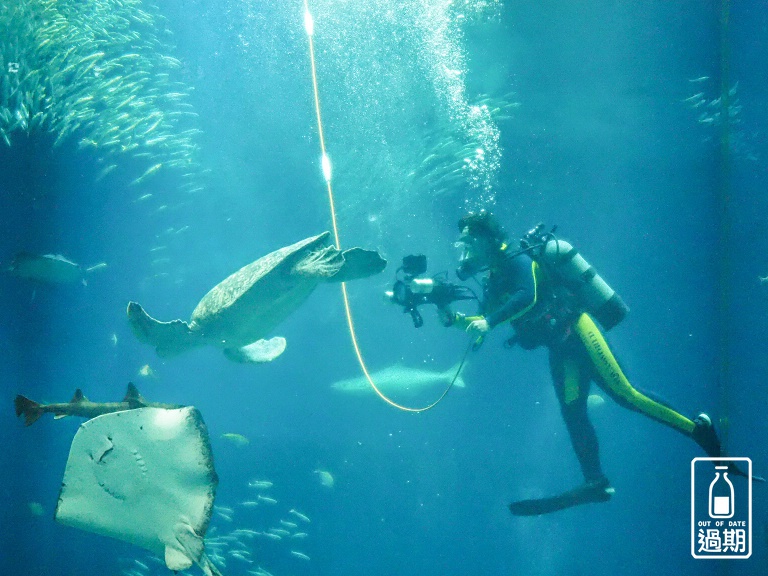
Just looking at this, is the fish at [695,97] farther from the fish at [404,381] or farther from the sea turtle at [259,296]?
the sea turtle at [259,296]

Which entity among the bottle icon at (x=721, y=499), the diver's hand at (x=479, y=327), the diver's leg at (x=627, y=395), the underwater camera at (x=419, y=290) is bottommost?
the bottle icon at (x=721, y=499)

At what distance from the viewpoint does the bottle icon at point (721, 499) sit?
22.1 feet

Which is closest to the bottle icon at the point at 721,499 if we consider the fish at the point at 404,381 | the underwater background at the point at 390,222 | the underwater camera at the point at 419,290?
the underwater background at the point at 390,222

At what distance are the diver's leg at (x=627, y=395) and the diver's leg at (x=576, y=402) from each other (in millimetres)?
198

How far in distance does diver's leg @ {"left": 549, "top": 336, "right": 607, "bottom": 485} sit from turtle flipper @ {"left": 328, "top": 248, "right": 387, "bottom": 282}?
2322 millimetres

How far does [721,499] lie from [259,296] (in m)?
7.74

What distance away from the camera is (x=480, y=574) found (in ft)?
53.6

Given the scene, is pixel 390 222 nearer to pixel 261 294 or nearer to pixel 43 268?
pixel 43 268

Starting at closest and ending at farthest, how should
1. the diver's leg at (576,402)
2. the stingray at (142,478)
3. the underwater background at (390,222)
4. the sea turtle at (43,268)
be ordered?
the stingray at (142,478) → the diver's leg at (576,402) → the underwater background at (390,222) → the sea turtle at (43,268)

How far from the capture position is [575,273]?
5.06 m

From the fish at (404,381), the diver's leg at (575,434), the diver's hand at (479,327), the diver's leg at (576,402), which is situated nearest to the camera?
the diver's hand at (479,327)

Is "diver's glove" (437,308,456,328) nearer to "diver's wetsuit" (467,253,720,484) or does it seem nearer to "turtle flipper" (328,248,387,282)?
"diver's wetsuit" (467,253,720,484)

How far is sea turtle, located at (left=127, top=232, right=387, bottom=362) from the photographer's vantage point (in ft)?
16.1

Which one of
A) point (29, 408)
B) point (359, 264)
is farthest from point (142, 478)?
point (359, 264)
